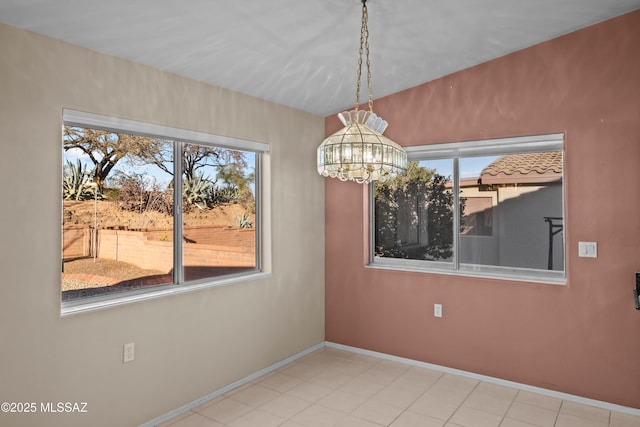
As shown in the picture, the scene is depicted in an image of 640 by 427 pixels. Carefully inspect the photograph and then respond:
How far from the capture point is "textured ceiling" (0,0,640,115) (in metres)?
2.11

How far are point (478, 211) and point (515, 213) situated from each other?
285mm

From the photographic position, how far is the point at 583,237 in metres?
3.04

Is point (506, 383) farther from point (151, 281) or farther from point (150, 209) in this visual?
point (150, 209)

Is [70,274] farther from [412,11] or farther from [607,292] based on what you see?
[607,292]

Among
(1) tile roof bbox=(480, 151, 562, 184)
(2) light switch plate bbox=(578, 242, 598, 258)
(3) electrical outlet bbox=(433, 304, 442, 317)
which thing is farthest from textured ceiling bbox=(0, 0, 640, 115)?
(3) electrical outlet bbox=(433, 304, 442, 317)

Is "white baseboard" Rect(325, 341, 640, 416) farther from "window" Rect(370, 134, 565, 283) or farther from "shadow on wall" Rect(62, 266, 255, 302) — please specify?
"shadow on wall" Rect(62, 266, 255, 302)

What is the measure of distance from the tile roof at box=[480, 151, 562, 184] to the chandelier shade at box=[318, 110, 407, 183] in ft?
6.40

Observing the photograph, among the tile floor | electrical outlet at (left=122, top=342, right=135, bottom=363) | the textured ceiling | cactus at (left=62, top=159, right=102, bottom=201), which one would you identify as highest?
the textured ceiling

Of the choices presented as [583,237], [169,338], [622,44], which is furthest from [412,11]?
[169,338]

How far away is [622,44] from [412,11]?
5.23 ft

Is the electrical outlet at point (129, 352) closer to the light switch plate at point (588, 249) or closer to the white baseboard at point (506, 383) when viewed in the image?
the white baseboard at point (506, 383)

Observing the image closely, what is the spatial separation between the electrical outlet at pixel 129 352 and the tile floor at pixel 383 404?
516 millimetres

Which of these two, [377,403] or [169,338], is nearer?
[169,338]

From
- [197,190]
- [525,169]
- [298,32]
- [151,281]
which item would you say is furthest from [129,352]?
[525,169]
